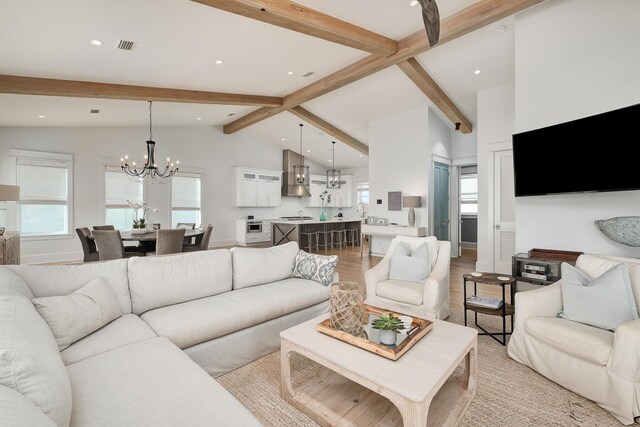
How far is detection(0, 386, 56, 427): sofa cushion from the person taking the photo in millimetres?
708

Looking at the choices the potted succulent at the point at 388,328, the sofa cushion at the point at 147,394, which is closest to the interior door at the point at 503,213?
the potted succulent at the point at 388,328

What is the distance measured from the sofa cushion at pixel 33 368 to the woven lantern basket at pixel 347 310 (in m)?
1.31

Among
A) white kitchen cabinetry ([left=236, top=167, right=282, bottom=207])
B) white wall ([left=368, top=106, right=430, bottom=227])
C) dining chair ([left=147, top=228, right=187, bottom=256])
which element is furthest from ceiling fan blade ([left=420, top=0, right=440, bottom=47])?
white kitchen cabinetry ([left=236, top=167, right=282, bottom=207])

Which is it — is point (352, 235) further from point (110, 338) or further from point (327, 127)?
point (110, 338)

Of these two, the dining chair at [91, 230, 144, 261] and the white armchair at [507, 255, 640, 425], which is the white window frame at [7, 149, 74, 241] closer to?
the dining chair at [91, 230, 144, 261]

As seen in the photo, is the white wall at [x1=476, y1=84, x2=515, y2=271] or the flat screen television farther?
the white wall at [x1=476, y1=84, x2=515, y2=271]

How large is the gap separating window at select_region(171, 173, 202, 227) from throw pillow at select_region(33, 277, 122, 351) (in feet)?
21.4

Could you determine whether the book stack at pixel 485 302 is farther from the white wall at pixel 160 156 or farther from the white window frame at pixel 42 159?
the white window frame at pixel 42 159

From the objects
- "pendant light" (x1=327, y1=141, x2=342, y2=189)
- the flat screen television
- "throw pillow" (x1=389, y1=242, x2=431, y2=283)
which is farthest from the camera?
"pendant light" (x1=327, y1=141, x2=342, y2=189)

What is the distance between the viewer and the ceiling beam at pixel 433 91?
4.64 meters

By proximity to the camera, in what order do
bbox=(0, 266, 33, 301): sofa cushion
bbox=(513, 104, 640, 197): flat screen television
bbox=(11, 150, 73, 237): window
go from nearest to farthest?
1. bbox=(0, 266, 33, 301): sofa cushion
2. bbox=(513, 104, 640, 197): flat screen television
3. bbox=(11, 150, 73, 237): window

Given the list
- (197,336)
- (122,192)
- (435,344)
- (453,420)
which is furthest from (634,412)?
(122,192)

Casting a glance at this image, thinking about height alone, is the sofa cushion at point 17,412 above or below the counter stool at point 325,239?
above

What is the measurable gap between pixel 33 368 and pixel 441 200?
7.22m
